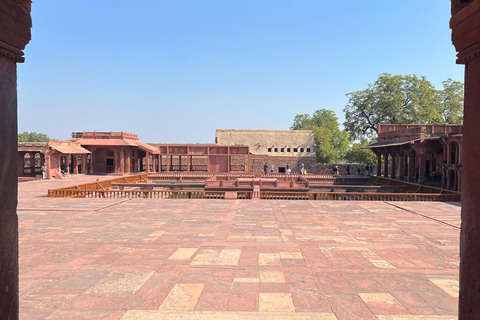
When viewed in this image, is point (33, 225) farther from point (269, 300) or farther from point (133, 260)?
point (269, 300)

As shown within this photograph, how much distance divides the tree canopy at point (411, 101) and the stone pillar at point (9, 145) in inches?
1715

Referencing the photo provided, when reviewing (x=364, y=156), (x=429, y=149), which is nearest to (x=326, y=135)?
(x=364, y=156)

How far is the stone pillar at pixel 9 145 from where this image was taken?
2723 mm

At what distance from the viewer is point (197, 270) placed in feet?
19.4

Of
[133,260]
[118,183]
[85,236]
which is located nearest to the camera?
[133,260]

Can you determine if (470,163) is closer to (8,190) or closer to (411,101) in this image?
(8,190)

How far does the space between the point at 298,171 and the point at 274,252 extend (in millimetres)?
33255

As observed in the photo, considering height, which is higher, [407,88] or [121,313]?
[407,88]

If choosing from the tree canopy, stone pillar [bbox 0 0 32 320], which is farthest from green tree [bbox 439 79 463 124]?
stone pillar [bbox 0 0 32 320]

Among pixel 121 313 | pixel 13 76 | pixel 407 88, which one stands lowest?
pixel 121 313

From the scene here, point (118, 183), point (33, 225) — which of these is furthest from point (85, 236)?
point (118, 183)

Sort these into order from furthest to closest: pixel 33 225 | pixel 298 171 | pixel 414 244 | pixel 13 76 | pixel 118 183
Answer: pixel 298 171 → pixel 118 183 → pixel 33 225 → pixel 414 244 → pixel 13 76

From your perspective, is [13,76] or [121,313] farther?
[121,313]

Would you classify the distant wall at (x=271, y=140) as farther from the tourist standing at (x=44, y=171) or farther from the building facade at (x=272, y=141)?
the tourist standing at (x=44, y=171)
